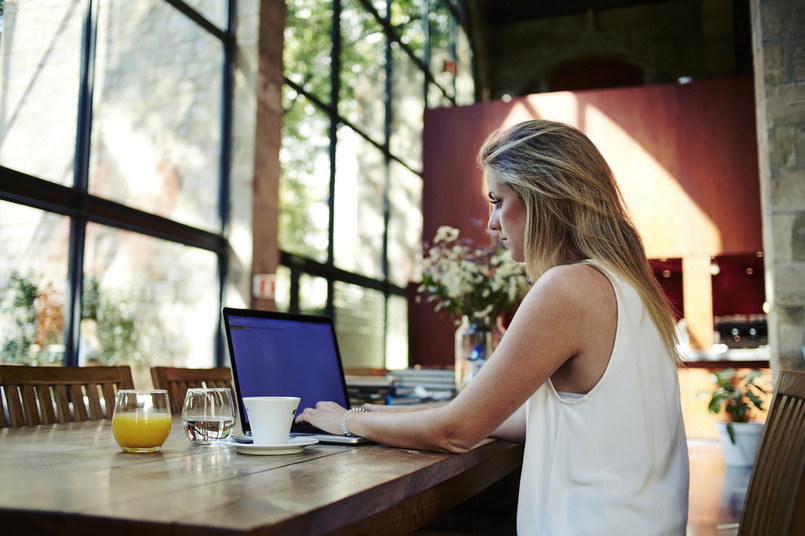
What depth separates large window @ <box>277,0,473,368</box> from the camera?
6168 millimetres

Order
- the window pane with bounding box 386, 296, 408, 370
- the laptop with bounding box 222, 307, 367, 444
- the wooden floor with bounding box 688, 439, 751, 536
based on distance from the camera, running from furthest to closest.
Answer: the window pane with bounding box 386, 296, 408, 370 → the wooden floor with bounding box 688, 439, 751, 536 → the laptop with bounding box 222, 307, 367, 444

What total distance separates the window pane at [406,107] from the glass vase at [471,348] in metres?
5.97

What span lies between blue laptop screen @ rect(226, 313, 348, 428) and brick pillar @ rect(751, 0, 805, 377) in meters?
3.64

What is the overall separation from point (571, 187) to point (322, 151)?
18.0ft

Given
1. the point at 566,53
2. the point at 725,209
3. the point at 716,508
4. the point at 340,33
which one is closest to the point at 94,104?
the point at 340,33

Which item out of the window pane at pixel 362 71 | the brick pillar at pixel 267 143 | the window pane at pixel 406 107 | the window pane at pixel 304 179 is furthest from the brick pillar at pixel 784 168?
the window pane at pixel 406 107

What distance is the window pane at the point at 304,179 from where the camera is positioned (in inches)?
235

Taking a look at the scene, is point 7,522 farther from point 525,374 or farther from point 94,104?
point 94,104

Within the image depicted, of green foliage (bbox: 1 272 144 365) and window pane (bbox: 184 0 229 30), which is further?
window pane (bbox: 184 0 229 30)

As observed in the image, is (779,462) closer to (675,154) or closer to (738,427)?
(738,427)

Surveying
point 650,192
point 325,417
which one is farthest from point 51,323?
point 650,192

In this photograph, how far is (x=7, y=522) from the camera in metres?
0.72

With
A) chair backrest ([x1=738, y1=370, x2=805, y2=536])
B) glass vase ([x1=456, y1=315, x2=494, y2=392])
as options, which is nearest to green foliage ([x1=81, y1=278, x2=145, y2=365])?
glass vase ([x1=456, y1=315, x2=494, y2=392])

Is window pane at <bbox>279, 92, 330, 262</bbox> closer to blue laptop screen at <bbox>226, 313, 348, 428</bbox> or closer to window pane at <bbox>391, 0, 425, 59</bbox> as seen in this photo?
window pane at <bbox>391, 0, 425, 59</bbox>
